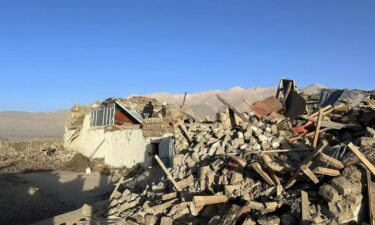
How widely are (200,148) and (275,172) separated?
420cm

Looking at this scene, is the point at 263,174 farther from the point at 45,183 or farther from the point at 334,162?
the point at 45,183

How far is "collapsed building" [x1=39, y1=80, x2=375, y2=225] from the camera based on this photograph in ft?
24.8

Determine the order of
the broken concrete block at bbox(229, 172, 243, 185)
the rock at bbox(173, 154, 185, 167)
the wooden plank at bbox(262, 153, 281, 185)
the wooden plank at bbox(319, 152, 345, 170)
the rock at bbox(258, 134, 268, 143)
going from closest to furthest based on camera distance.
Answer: the wooden plank at bbox(319, 152, 345, 170)
the wooden plank at bbox(262, 153, 281, 185)
the broken concrete block at bbox(229, 172, 243, 185)
the rock at bbox(258, 134, 268, 143)
the rock at bbox(173, 154, 185, 167)

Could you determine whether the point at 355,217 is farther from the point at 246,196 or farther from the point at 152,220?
the point at 152,220

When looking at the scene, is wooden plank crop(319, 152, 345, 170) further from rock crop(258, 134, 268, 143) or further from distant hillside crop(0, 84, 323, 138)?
distant hillside crop(0, 84, 323, 138)

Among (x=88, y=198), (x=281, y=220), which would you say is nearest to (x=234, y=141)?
(x=281, y=220)

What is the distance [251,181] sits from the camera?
943cm

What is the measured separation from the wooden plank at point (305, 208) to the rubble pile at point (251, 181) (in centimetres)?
2

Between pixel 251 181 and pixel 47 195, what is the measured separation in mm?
9811

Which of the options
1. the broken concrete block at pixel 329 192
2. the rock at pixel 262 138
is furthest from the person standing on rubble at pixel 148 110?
the broken concrete block at pixel 329 192

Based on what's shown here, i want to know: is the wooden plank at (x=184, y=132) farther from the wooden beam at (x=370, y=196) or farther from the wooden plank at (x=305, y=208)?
the wooden beam at (x=370, y=196)

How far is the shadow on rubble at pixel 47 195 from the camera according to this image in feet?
44.1

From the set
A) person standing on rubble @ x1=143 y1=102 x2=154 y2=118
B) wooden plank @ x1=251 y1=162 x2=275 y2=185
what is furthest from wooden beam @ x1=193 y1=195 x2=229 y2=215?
person standing on rubble @ x1=143 y1=102 x2=154 y2=118

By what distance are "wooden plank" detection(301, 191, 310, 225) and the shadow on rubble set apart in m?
7.50
